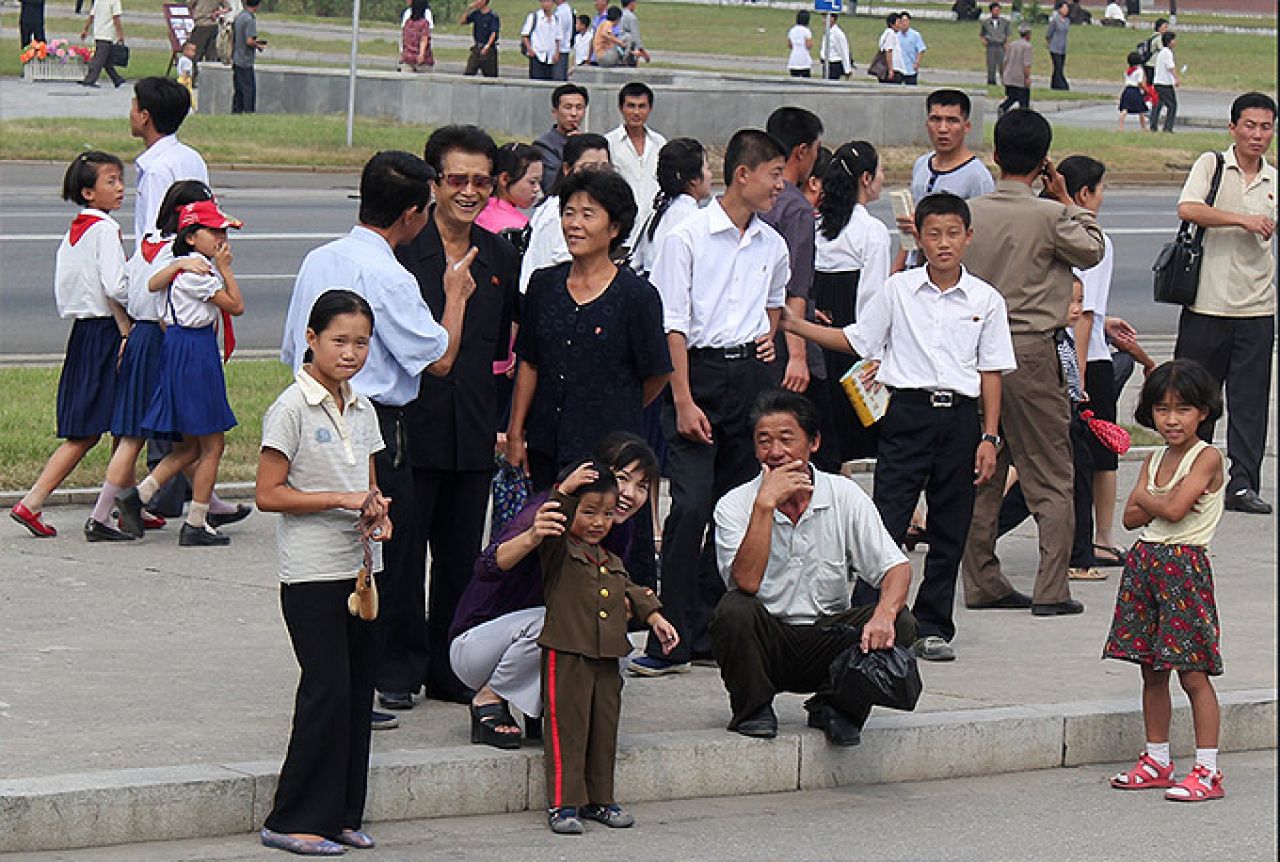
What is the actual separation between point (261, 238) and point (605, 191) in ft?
48.3

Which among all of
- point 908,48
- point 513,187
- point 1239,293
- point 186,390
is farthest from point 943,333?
point 908,48

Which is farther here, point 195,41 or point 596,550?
point 195,41

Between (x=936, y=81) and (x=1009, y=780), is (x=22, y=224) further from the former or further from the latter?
(x=936, y=81)

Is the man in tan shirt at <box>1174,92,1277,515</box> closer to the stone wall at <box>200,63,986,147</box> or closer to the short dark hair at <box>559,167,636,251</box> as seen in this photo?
the short dark hair at <box>559,167,636,251</box>

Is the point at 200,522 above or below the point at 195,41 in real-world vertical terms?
below

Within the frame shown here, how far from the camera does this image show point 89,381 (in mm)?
10453

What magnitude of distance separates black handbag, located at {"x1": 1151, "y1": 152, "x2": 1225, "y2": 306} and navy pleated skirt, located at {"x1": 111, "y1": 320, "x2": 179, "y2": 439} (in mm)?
5007

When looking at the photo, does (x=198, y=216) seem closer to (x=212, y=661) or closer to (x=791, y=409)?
(x=212, y=661)

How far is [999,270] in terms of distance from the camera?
9.65m

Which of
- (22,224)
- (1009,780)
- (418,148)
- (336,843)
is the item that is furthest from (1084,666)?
(418,148)

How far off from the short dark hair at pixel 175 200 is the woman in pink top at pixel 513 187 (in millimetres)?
1298

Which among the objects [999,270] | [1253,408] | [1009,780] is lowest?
[1009,780]

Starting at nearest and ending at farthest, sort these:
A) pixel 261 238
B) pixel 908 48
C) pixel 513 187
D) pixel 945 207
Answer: pixel 945 207 → pixel 513 187 → pixel 261 238 → pixel 908 48

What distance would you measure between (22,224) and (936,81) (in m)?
33.3
